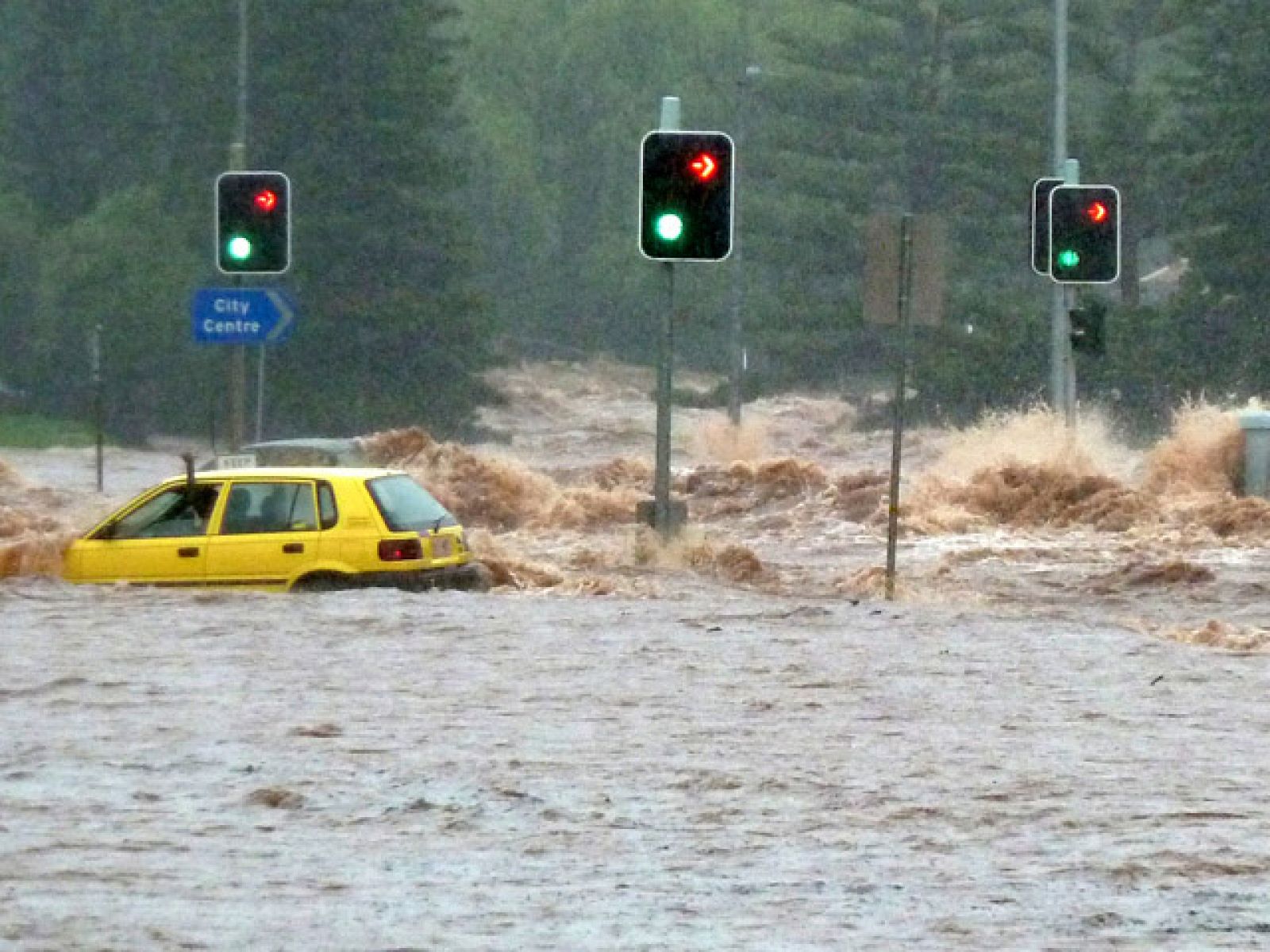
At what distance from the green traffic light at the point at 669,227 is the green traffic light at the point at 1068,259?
8.70m

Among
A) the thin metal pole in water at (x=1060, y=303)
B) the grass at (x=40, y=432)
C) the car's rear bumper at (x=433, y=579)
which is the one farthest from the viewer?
the grass at (x=40, y=432)

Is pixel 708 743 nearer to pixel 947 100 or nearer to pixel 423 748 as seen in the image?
pixel 423 748

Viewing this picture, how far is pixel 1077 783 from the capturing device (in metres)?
11.6

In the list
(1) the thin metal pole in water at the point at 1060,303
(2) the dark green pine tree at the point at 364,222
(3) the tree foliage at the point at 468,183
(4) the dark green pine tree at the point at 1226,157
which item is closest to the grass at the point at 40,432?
(3) the tree foliage at the point at 468,183

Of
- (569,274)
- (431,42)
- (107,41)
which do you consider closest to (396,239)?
(431,42)

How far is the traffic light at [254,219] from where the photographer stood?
24.5m

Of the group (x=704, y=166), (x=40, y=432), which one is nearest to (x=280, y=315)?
(x=704, y=166)

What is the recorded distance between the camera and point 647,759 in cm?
1240

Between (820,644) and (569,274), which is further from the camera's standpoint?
(569,274)

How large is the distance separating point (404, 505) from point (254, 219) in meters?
5.63

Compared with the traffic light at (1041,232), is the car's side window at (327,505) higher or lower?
lower

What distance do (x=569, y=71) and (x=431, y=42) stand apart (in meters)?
26.8

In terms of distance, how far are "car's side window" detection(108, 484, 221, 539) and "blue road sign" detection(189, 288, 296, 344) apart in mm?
5148

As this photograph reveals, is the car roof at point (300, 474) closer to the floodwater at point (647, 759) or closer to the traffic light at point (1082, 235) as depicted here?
the floodwater at point (647, 759)
